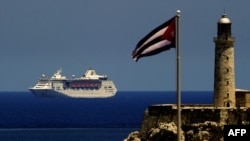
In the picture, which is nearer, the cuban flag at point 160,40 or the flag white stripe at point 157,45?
the cuban flag at point 160,40

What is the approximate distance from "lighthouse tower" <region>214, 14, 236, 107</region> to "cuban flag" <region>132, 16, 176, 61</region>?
2998cm

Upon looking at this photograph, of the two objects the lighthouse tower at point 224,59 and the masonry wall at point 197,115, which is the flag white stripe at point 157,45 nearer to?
the masonry wall at point 197,115

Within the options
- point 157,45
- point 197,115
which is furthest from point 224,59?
point 157,45

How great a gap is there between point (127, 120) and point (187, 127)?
122 m

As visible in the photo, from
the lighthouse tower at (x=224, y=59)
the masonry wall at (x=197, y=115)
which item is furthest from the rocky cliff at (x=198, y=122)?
the lighthouse tower at (x=224, y=59)

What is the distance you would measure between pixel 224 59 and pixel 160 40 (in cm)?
3092

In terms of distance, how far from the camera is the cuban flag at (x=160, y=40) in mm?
46525

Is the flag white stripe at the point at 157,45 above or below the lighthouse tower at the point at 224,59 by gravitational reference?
below

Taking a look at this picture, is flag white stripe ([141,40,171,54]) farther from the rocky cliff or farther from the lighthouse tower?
the lighthouse tower

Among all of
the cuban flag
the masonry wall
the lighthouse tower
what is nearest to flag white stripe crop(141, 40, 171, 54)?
the cuban flag

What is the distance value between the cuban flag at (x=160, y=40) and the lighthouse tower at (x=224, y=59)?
29980mm

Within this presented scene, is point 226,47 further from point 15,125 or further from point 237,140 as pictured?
point 15,125

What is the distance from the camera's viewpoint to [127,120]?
7790 inches

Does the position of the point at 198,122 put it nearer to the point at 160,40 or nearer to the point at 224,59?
the point at 224,59
